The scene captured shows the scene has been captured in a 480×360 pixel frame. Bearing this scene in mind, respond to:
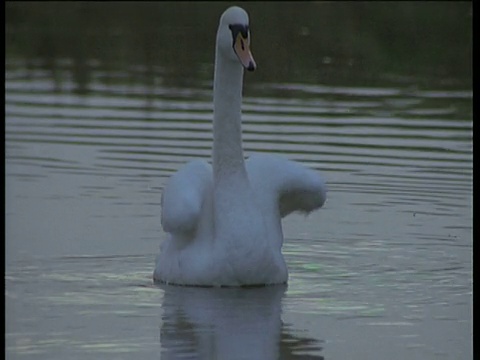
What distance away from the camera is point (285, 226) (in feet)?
44.1

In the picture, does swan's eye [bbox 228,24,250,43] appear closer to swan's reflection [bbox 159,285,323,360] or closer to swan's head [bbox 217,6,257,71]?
swan's head [bbox 217,6,257,71]

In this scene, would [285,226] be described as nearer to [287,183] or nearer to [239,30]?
[287,183]

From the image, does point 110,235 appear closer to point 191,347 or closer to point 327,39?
point 191,347

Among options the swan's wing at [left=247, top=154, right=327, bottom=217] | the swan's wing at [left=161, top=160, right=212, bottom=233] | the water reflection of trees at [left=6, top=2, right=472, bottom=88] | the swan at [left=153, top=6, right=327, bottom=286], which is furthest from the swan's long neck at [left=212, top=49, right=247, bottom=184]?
the water reflection of trees at [left=6, top=2, right=472, bottom=88]

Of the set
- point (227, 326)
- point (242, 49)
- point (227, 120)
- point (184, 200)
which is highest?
point (242, 49)

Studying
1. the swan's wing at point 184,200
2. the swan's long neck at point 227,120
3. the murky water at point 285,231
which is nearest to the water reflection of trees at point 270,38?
the murky water at point 285,231

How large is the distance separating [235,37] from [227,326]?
186cm

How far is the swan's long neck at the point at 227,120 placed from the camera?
37.6 ft

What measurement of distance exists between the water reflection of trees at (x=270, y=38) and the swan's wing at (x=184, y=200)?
36.6ft

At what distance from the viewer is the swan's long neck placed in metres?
11.5

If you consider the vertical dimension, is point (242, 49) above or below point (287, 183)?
above

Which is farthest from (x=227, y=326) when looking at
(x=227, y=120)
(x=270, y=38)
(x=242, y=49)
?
(x=270, y=38)

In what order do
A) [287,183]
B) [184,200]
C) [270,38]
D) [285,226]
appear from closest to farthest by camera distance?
[184,200] → [287,183] → [285,226] → [270,38]

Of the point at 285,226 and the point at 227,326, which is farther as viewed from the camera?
the point at 285,226
